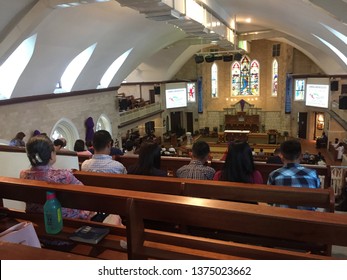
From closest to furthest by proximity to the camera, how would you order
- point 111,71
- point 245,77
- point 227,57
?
1. point 111,71
2. point 227,57
3. point 245,77

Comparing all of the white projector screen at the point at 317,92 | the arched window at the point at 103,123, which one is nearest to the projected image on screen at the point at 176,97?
the arched window at the point at 103,123

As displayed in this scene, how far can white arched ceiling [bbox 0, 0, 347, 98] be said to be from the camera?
635 cm

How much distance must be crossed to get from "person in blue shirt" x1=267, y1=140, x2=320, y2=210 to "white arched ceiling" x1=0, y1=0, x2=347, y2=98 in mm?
2955

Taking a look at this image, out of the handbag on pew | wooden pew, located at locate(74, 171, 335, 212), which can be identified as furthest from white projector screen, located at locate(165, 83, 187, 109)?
the handbag on pew

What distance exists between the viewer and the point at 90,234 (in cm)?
221

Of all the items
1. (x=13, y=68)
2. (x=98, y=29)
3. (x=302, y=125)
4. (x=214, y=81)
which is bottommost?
(x=302, y=125)

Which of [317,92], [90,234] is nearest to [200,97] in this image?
[317,92]

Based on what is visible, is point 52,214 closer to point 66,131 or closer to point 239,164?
point 239,164

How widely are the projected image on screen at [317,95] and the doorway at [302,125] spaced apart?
164 centimetres

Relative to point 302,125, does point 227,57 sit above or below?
above

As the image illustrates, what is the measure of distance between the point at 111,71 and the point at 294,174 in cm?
1202

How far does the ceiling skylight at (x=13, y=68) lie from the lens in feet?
25.7

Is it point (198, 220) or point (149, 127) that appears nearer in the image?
point (198, 220)

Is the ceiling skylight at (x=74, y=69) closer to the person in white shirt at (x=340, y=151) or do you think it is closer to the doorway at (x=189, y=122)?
the person in white shirt at (x=340, y=151)
